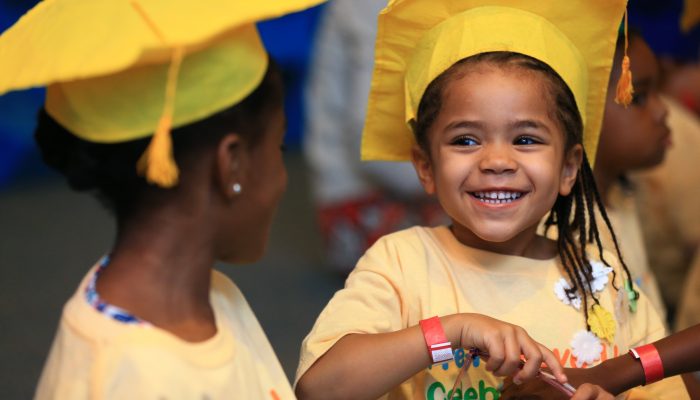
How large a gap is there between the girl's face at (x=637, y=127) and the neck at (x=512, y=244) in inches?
26.2

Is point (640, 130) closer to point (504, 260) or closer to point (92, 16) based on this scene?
point (504, 260)

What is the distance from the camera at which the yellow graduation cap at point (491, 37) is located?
5.55 ft

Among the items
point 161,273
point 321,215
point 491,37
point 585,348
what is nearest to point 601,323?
point 585,348

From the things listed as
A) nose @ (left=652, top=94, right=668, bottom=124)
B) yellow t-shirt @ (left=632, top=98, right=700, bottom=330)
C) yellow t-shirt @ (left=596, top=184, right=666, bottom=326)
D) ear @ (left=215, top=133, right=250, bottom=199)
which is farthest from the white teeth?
yellow t-shirt @ (left=632, top=98, right=700, bottom=330)

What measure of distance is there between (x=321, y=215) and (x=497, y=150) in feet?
7.48

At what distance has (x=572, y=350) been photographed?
67.9 inches

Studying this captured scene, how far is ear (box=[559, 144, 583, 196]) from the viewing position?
1782 mm

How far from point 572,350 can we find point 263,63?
0.75 meters

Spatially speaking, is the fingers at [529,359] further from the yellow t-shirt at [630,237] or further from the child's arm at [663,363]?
the yellow t-shirt at [630,237]

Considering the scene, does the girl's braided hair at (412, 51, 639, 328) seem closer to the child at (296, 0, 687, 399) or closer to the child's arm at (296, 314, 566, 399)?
the child at (296, 0, 687, 399)

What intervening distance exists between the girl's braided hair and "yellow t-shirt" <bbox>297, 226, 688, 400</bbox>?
0.04 metres

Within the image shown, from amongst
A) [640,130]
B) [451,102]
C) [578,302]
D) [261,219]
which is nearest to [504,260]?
[578,302]

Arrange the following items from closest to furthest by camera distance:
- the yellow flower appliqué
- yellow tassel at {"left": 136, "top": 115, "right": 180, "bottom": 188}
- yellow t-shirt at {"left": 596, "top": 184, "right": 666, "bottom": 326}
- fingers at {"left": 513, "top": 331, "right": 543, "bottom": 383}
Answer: yellow tassel at {"left": 136, "top": 115, "right": 180, "bottom": 188}, fingers at {"left": 513, "top": 331, "right": 543, "bottom": 383}, the yellow flower appliqué, yellow t-shirt at {"left": 596, "top": 184, "right": 666, "bottom": 326}

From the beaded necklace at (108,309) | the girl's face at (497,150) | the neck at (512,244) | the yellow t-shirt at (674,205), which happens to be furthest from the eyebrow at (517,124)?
the yellow t-shirt at (674,205)
